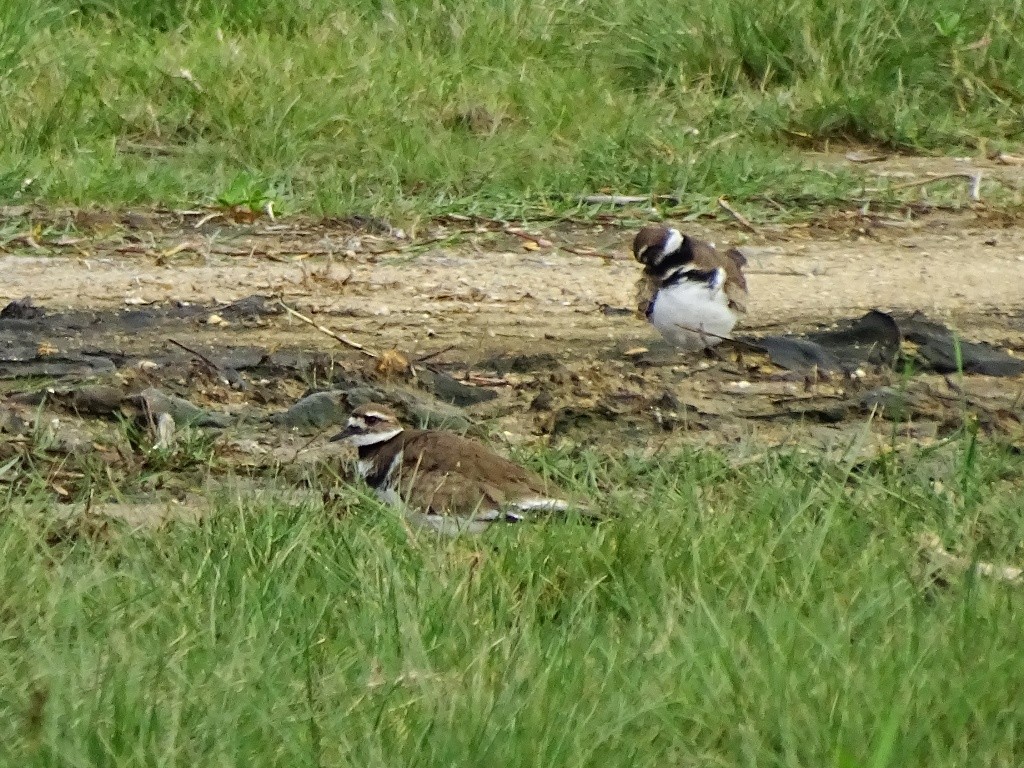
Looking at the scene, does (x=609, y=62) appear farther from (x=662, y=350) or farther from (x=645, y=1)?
(x=662, y=350)

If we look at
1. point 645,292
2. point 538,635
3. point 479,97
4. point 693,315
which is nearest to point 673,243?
point 645,292

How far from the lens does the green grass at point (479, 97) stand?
31.5ft

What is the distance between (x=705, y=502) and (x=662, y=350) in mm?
2571

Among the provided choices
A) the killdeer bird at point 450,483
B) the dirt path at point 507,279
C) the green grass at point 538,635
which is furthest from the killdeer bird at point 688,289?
the green grass at point 538,635

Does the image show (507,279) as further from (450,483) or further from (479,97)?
(450,483)

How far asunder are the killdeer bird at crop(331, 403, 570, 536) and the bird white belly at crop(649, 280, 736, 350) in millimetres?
2034

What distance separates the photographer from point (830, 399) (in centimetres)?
616

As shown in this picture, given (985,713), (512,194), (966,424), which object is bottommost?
(512,194)

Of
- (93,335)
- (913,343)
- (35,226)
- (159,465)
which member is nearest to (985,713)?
(159,465)

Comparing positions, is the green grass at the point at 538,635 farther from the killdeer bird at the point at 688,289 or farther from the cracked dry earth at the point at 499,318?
the killdeer bird at the point at 688,289

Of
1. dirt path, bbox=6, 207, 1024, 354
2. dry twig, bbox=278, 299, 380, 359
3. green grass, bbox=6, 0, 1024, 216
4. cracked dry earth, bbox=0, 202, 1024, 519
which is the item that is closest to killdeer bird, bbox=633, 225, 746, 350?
cracked dry earth, bbox=0, 202, 1024, 519

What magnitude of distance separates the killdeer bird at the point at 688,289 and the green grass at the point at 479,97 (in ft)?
6.27

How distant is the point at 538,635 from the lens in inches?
147

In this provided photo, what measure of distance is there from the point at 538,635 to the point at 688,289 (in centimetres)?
349
